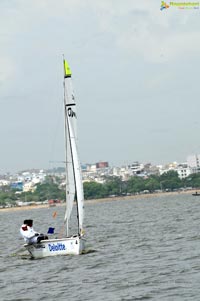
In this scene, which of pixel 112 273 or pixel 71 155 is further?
pixel 71 155

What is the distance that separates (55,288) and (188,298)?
6.21m

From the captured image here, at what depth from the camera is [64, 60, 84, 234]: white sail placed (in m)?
42.1

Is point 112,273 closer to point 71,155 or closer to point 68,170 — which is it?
point 68,170

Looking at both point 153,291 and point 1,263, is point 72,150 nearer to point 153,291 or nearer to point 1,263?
point 1,263

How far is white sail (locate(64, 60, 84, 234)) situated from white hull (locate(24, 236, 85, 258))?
1.59 m

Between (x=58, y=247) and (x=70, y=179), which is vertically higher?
(x=70, y=179)

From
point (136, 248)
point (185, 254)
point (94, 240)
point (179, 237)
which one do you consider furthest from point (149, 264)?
point (94, 240)

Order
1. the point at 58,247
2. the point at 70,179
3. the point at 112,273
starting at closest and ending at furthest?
1. the point at 112,273
2. the point at 58,247
3. the point at 70,179

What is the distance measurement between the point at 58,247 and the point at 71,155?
15.2ft

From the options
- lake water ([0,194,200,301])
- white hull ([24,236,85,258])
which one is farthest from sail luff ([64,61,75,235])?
lake water ([0,194,200,301])

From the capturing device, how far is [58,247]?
4066cm

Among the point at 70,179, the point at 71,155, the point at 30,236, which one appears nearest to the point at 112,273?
the point at 30,236

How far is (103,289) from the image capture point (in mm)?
29828

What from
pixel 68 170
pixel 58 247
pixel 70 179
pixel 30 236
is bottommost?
pixel 58 247
